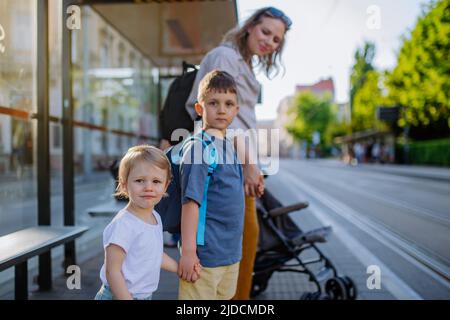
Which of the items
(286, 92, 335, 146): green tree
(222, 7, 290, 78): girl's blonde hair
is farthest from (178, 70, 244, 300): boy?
(222, 7, 290, 78): girl's blonde hair

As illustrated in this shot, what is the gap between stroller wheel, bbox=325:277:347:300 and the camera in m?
2.89

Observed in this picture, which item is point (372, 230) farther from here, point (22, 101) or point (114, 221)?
point (114, 221)

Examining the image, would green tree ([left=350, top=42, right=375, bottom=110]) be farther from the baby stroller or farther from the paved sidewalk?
the paved sidewalk

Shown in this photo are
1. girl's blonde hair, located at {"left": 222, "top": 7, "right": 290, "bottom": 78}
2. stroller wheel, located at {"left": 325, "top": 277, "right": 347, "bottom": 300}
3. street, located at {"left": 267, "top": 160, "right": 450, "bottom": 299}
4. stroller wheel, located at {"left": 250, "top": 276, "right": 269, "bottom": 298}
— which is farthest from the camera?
stroller wheel, located at {"left": 250, "top": 276, "right": 269, "bottom": 298}

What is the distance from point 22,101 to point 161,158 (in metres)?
2.02

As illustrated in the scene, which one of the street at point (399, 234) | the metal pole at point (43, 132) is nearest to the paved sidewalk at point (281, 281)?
the street at point (399, 234)

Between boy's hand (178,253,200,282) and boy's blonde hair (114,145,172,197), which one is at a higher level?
boy's blonde hair (114,145,172,197)

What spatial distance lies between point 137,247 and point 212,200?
0.39 metres

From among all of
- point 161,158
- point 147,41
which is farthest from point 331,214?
point 161,158

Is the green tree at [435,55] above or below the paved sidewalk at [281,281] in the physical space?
above

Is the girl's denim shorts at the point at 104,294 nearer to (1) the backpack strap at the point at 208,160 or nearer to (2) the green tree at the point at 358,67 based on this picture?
(1) the backpack strap at the point at 208,160

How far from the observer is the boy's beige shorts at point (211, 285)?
161cm

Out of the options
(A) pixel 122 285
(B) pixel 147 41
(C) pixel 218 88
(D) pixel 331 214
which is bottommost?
(D) pixel 331 214
